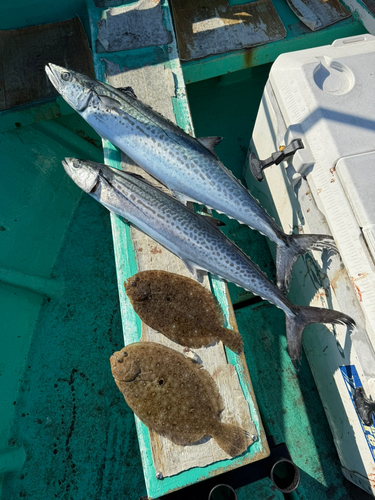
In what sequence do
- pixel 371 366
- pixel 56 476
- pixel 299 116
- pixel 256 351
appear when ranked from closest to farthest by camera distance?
pixel 371 366 → pixel 299 116 → pixel 56 476 → pixel 256 351

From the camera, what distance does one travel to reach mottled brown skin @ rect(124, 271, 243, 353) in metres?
2.19

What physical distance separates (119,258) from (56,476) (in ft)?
7.10

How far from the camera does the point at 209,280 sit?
7.70 ft

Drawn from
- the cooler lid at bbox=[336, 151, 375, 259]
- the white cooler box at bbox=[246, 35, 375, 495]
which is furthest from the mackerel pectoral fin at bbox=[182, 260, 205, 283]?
the cooler lid at bbox=[336, 151, 375, 259]

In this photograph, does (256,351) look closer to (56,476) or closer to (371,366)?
(371,366)

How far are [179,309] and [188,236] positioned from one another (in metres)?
0.57

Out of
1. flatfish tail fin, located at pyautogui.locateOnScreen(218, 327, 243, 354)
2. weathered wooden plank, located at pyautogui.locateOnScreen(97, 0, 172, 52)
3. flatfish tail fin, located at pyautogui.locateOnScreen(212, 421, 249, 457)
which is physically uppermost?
weathered wooden plank, located at pyautogui.locateOnScreen(97, 0, 172, 52)

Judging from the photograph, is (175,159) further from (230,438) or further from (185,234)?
(230,438)

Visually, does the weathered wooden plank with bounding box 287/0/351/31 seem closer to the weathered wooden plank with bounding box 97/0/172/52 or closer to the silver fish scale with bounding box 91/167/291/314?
the weathered wooden plank with bounding box 97/0/172/52

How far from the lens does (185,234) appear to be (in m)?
2.25

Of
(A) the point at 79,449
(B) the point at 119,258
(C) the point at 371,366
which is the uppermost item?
(B) the point at 119,258

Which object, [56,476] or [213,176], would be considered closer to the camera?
[213,176]

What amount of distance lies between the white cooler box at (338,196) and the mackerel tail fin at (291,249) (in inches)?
3.8

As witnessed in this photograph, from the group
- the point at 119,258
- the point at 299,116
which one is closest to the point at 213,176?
the point at 299,116
